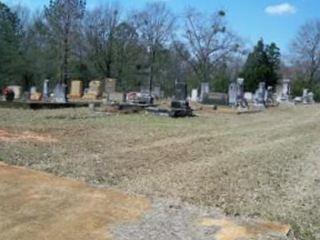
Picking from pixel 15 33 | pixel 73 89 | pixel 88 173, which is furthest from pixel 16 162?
pixel 15 33

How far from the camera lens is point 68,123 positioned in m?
16.1

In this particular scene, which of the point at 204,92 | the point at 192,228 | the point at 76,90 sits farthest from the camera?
the point at 76,90

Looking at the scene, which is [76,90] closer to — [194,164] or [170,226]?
[194,164]

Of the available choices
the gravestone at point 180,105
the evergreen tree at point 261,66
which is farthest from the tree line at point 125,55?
the gravestone at point 180,105

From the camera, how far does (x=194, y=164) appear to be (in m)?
9.30

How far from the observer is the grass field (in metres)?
6.57

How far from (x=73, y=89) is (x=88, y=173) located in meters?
34.1

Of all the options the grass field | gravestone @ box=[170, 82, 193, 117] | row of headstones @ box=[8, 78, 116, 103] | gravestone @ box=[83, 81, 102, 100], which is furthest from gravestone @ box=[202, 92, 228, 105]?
the grass field

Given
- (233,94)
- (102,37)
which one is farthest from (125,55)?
(233,94)

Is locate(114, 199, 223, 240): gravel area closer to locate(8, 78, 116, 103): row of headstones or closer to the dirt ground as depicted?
the dirt ground

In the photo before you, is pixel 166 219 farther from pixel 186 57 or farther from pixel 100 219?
pixel 186 57

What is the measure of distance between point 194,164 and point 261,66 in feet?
182

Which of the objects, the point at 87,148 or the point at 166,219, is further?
the point at 87,148

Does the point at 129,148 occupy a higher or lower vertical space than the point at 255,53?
lower
